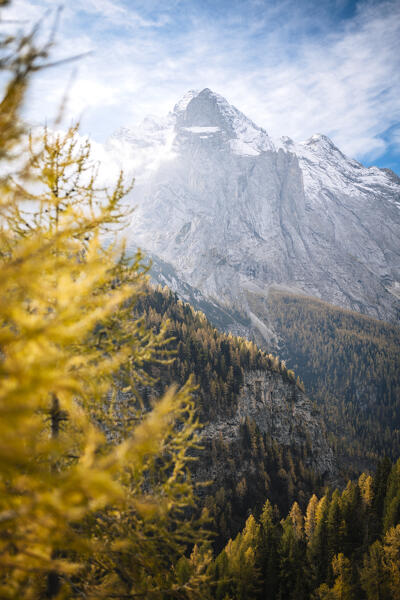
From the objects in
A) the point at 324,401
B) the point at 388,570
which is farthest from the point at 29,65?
the point at 324,401

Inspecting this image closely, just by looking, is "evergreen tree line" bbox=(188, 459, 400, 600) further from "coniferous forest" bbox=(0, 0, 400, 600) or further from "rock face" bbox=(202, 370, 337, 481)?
"rock face" bbox=(202, 370, 337, 481)

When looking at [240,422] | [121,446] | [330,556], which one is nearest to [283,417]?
[240,422]

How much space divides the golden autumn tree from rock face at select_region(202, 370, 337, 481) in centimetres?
7228

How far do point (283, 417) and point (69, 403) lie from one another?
304ft

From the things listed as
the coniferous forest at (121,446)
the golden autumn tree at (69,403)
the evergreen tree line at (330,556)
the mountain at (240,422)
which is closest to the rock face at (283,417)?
the mountain at (240,422)

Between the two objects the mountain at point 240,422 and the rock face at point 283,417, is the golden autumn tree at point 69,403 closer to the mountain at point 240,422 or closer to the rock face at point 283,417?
the mountain at point 240,422

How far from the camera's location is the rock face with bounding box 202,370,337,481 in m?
79.9

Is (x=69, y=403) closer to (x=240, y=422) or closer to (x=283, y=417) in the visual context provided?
(x=240, y=422)

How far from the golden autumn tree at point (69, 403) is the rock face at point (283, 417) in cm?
7228

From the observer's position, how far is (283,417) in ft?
283

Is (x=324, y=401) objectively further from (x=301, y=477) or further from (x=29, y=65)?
(x=29, y=65)

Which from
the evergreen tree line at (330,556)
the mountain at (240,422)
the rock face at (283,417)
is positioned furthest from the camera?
the rock face at (283,417)

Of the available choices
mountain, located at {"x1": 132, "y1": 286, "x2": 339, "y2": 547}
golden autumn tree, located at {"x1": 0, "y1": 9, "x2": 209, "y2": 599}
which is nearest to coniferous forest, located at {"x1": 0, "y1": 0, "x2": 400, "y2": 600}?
golden autumn tree, located at {"x1": 0, "y1": 9, "x2": 209, "y2": 599}

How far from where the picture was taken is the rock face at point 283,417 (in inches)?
3147
